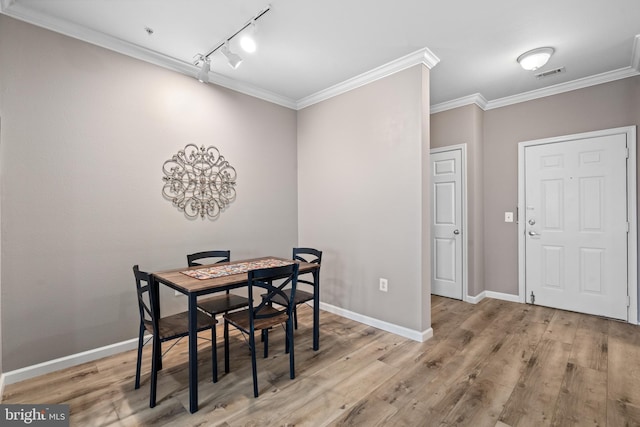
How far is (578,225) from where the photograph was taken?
3529 mm

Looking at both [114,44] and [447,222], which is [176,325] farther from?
[447,222]

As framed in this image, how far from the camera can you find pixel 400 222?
10.0 ft

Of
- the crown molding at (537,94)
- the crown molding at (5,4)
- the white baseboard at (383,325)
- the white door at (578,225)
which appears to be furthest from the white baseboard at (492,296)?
the crown molding at (5,4)

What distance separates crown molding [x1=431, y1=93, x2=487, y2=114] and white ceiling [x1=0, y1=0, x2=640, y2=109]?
0.43m

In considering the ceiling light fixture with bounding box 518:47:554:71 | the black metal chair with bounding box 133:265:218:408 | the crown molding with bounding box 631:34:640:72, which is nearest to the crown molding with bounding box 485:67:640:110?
the crown molding with bounding box 631:34:640:72

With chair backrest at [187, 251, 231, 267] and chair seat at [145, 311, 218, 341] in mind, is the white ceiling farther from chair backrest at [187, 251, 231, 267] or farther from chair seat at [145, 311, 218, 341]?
chair seat at [145, 311, 218, 341]

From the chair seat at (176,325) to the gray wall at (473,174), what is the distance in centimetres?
333

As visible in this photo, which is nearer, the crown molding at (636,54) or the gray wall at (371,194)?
the crown molding at (636,54)

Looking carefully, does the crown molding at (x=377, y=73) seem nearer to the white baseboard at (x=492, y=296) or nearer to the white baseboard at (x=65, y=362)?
the white baseboard at (x=492, y=296)

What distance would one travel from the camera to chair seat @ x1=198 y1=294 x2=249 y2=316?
7.89 ft

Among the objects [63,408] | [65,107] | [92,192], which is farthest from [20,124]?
[63,408]

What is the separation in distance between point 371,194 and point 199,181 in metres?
1.79

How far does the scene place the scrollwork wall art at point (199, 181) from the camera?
2955 millimetres


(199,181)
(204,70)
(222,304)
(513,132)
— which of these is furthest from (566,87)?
(222,304)
